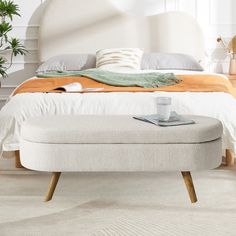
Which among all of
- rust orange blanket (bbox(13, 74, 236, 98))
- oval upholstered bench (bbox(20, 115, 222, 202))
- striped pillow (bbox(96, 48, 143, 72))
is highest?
striped pillow (bbox(96, 48, 143, 72))

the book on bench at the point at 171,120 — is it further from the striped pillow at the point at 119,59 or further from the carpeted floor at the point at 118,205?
the striped pillow at the point at 119,59

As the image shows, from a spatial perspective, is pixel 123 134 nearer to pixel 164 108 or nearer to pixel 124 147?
pixel 124 147

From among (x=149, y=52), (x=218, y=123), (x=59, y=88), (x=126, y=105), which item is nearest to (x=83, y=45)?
(x=149, y=52)

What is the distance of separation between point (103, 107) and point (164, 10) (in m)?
2.45

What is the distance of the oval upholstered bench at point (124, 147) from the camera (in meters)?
2.62

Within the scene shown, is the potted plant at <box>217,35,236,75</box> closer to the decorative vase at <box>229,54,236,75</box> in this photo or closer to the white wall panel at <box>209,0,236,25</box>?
the decorative vase at <box>229,54,236,75</box>

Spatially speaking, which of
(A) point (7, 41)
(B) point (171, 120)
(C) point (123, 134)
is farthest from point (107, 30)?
(C) point (123, 134)

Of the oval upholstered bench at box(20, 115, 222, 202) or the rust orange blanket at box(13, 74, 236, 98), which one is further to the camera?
the rust orange blanket at box(13, 74, 236, 98)

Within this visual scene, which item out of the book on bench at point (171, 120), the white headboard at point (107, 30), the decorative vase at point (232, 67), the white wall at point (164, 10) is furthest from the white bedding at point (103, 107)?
the white wall at point (164, 10)

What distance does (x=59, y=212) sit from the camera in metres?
2.54

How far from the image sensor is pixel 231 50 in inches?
208

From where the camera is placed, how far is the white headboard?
17.3 ft

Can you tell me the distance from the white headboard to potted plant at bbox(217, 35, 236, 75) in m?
0.23

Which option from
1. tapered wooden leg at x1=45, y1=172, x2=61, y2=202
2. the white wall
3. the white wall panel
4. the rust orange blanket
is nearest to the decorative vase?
the white wall
